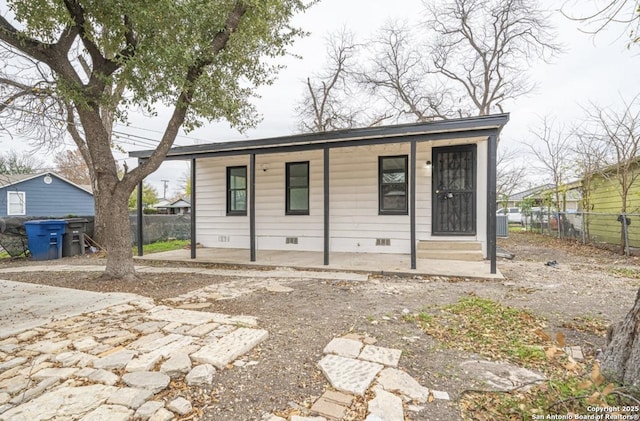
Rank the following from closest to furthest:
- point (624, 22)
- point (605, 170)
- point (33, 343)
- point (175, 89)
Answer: point (624, 22) → point (33, 343) → point (175, 89) → point (605, 170)

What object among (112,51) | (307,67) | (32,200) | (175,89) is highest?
(307,67)

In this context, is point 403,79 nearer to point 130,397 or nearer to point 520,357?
point 520,357

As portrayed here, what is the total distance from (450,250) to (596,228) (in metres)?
7.20

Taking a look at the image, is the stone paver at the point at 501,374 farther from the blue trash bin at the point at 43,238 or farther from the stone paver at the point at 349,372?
the blue trash bin at the point at 43,238

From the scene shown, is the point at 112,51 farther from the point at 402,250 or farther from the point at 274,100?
the point at 274,100

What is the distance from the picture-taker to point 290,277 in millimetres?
5500

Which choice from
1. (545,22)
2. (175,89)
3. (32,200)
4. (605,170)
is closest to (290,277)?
(175,89)

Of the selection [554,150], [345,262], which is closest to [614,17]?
[345,262]

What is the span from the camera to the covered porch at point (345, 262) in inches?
219

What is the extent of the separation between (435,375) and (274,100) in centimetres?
1610

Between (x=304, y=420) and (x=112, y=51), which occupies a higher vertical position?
(x=112, y=51)

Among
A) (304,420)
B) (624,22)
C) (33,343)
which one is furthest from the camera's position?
(33,343)

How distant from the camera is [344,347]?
2615 mm

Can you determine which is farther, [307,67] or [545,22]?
[307,67]
